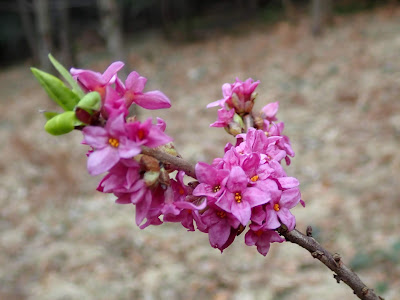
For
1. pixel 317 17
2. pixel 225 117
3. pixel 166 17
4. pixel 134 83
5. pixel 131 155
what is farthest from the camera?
pixel 166 17

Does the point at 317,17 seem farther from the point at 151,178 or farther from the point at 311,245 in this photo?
the point at 151,178

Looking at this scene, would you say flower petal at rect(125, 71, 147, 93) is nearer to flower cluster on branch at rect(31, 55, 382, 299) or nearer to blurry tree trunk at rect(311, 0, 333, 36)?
flower cluster on branch at rect(31, 55, 382, 299)

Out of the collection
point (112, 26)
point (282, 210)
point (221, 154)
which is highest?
point (282, 210)

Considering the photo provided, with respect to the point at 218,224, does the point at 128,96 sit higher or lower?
higher

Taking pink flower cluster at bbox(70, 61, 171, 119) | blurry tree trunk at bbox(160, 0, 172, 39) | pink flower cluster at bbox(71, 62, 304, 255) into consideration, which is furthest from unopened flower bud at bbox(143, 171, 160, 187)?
blurry tree trunk at bbox(160, 0, 172, 39)

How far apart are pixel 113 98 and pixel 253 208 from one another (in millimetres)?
308

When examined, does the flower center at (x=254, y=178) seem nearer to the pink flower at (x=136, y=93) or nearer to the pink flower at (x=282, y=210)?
the pink flower at (x=282, y=210)

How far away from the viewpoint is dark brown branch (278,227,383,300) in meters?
0.78

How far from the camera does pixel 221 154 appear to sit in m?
5.52

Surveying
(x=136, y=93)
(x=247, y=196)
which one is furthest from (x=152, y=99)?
(x=247, y=196)

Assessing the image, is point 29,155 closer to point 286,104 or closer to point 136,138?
point 286,104

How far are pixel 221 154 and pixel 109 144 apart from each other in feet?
16.1

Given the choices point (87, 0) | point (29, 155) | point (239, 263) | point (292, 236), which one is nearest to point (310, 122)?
point (239, 263)

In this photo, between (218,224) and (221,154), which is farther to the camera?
(221,154)
